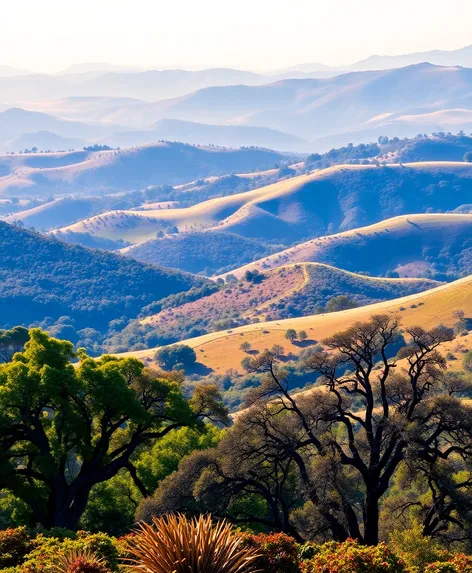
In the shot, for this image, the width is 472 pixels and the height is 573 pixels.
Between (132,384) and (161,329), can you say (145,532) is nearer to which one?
(132,384)

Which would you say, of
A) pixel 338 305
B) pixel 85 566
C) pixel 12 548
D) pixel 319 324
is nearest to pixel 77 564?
pixel 85 566

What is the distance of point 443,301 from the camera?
140m

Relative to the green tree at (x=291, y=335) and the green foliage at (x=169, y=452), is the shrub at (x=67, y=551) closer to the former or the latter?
the green foliage at (x=169, y=452)

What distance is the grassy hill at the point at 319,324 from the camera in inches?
5354

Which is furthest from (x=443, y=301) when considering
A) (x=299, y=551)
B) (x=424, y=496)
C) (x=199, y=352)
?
(x=299, y=551)

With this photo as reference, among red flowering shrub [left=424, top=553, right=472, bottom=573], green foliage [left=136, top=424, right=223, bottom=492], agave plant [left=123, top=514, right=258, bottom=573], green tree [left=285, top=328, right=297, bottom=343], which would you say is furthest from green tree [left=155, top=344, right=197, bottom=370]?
agave plant [left=123, top=514, right=258, bottom=573]

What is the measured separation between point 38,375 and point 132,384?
3580mm

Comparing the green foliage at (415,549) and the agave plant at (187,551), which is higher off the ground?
the agave plant at (187,551)

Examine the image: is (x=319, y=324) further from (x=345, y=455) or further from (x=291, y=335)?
(x=345, y=455)

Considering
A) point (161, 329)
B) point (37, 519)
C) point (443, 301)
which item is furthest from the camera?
point (161, 329)

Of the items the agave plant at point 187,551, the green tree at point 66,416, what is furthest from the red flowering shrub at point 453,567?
the green tree at point 66,416

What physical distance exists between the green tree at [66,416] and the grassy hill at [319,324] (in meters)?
97.1

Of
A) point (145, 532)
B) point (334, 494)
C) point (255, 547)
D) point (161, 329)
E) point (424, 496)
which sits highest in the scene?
point (145, 532)

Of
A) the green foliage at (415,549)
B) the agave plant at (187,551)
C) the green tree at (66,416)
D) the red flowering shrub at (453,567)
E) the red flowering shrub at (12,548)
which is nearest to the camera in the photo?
the agave plant at (187,551)
